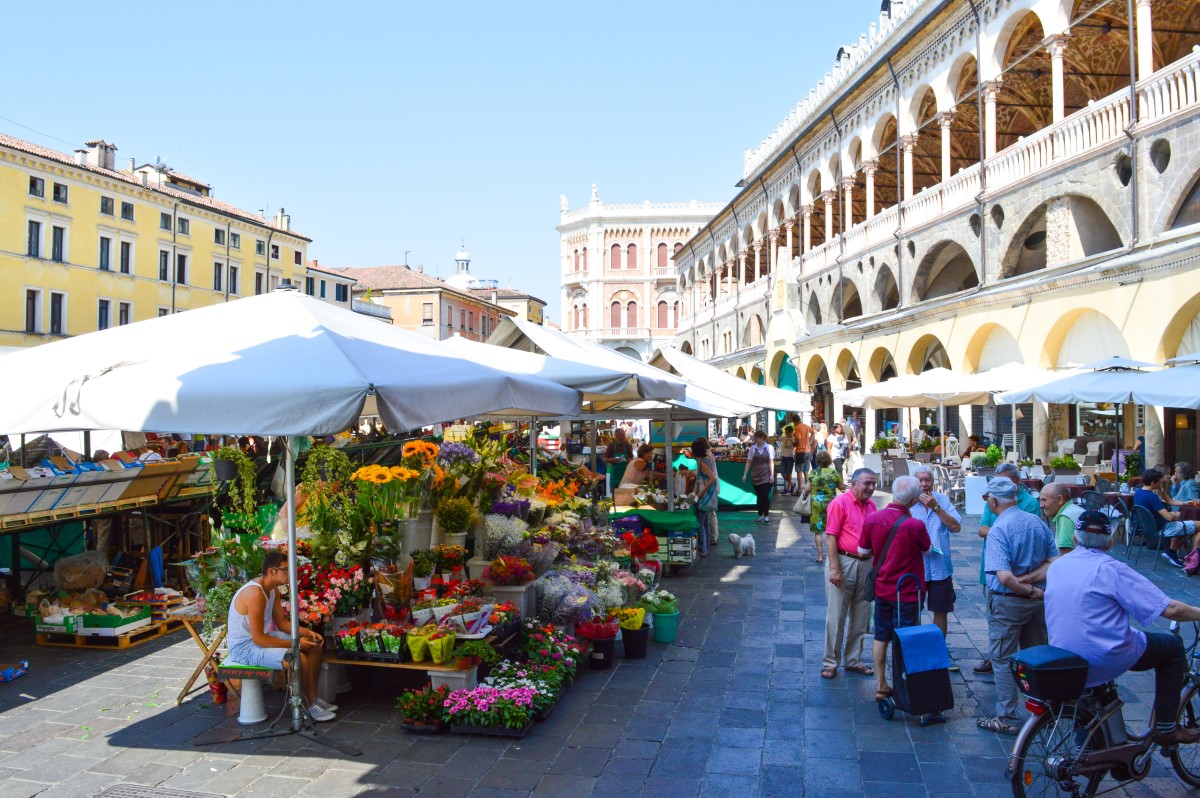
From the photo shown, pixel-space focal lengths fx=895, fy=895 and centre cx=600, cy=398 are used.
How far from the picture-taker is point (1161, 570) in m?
10.4

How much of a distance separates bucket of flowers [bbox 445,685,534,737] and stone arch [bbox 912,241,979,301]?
66.4ft

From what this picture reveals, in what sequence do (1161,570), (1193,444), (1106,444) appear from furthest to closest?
(1106,444), (1193,444), (1161,570)

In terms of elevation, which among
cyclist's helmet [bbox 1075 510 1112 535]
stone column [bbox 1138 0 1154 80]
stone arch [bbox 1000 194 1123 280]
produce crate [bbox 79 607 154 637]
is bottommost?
produce crate [bbox 79 607 154 637]

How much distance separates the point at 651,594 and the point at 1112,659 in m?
4.10

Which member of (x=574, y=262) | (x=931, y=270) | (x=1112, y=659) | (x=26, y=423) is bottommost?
(x=1112, y=659)

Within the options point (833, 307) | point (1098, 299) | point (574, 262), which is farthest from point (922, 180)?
point (574, 262)

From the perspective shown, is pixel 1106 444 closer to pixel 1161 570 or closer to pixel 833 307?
pixel 1161 570

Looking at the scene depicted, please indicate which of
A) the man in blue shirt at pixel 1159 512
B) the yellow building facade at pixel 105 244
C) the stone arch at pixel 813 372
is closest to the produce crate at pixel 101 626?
the man in blue shirt at pixel 1159 512

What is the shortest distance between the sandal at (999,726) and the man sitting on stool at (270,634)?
3.97 meters

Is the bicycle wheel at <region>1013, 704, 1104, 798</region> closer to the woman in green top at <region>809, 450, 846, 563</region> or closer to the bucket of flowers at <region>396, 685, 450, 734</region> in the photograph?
the bucket of flowers at <region>396, 685, 450, 734</region>

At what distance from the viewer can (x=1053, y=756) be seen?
4152 mm

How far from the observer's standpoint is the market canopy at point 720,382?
13195mm

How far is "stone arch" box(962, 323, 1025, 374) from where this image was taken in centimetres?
1948

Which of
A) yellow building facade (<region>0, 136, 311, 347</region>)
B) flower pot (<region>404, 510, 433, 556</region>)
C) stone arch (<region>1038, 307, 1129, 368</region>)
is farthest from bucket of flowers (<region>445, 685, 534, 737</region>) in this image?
yellow building facade (<region>0, 136, 311, 347</region>)
